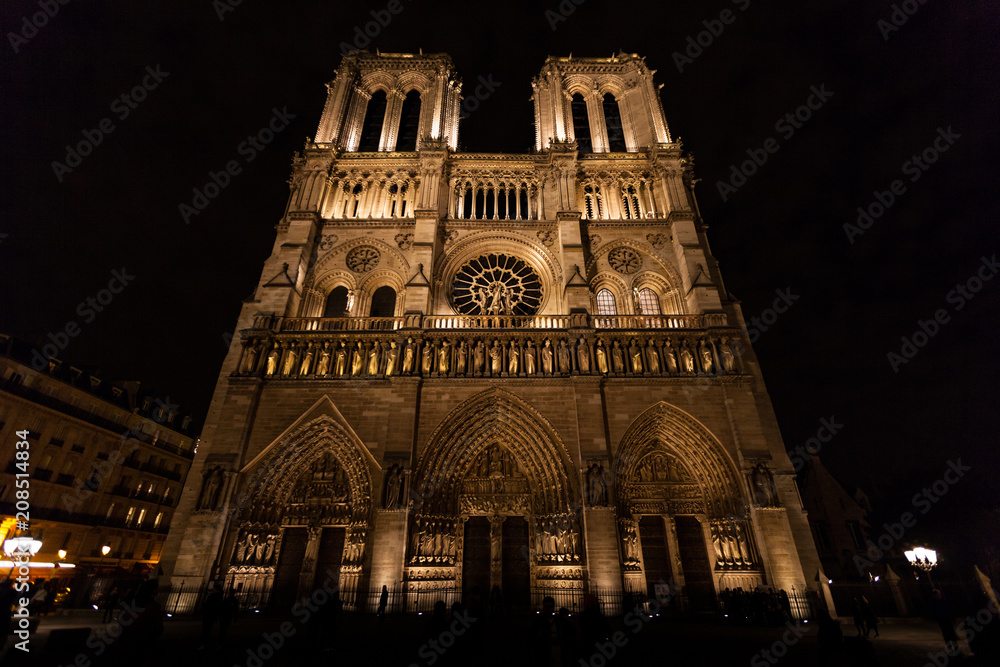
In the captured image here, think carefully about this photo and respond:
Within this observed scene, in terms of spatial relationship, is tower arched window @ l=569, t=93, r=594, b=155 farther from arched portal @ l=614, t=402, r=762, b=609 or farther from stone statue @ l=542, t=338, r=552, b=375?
arched portal @ l=614, t=402, r=762, b=609

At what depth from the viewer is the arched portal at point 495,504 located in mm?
12352

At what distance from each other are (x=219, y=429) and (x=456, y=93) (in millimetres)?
19523

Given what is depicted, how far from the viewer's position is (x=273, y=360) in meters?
14.7

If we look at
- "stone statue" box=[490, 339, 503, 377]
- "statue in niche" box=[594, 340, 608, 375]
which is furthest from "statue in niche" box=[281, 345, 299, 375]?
"statue in niche" box=[594, 340, 608, 375]

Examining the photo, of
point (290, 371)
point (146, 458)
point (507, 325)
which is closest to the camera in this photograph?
point (290, 371)

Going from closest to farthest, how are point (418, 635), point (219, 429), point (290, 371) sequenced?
point (418, 635) → point (219, 429) → point (290, 371)

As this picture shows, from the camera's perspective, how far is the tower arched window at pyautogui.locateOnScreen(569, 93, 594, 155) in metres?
22.5

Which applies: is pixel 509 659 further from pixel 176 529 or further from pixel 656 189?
pixel 656 189

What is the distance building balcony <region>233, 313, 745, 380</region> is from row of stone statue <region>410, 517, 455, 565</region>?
4219 millimetres

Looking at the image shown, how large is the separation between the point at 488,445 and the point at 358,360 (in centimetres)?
483

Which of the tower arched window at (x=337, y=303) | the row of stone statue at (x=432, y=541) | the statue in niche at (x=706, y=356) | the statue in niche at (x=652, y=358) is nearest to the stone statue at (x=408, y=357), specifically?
the tower arched window at (x=337, y=303)

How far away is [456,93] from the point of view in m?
24.2

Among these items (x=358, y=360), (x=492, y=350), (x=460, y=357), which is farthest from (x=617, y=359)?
(x=358, y=360)

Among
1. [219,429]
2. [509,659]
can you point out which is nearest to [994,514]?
[509,659]
